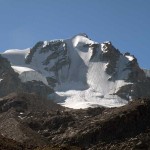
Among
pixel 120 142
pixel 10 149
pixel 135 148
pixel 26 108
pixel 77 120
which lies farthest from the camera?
pixel 26 108

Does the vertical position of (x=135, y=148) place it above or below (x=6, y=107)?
below

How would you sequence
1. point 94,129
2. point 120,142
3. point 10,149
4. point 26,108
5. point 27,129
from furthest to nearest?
point 26,108 → point 27,129 → point 94,129 → point 120,142 → point 10,149

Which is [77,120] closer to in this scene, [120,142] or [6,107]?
[120,142]

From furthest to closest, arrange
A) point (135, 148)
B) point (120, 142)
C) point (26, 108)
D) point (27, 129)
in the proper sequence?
1. point (26, 108)
2. point (27, 129)
3. point (120, 142)
4. point (135, 148)

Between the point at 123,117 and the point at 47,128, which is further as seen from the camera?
the point at 47,128

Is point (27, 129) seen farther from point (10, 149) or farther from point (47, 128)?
point (10, 149)

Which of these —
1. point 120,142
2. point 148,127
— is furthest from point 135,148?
point 148,127

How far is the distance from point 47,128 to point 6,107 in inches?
1555

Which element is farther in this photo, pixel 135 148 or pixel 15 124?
pixel 15 124

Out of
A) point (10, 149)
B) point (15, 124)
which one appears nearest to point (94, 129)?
point (15, 124)

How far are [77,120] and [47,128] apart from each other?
28.2 feet

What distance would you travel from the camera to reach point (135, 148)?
315ft

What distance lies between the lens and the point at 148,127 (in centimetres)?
11238

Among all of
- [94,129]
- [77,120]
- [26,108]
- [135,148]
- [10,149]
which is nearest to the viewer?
[10,149]
